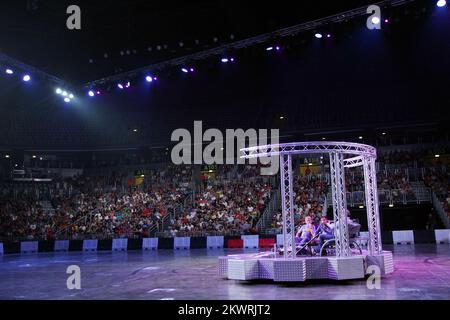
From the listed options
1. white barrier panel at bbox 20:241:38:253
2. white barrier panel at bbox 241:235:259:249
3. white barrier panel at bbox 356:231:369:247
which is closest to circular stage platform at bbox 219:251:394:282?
white barrier panel at bbox 356:231:369:247

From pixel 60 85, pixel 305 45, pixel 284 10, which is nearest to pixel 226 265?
pixel 284 10

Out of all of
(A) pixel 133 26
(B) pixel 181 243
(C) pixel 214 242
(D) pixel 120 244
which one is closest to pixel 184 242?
(B) pixel 181 243

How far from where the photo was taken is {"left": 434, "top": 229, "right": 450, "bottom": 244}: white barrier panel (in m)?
24.8

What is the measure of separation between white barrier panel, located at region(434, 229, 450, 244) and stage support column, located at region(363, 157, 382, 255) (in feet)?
44.1

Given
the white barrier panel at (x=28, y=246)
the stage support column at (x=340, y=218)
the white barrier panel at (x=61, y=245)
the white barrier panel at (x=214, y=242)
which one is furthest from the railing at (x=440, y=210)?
the white barrier panel at (x=28, y=246)

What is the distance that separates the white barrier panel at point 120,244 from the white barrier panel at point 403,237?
17.1 meters

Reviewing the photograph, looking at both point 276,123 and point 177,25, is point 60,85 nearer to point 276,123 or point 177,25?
point 177,25

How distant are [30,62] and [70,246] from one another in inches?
498

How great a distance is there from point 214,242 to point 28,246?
1315 centimetres

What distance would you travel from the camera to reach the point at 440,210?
26203mm

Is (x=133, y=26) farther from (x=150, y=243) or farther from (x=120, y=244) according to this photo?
(x=120, y=244)

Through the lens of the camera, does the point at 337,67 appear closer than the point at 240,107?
Yes

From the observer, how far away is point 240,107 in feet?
133

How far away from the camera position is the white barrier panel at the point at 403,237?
85.5ft
